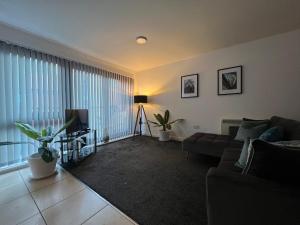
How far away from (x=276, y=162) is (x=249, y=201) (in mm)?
295

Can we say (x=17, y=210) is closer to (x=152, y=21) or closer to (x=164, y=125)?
(x=152, y=21)

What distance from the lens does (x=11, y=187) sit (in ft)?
6.07

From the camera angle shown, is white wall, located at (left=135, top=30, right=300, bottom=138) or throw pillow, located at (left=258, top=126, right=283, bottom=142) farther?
white wall, located at (left=135, top=30, right=300, bottom=138)

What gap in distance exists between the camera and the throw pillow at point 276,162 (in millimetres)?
830

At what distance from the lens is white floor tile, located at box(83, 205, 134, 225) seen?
1.26m

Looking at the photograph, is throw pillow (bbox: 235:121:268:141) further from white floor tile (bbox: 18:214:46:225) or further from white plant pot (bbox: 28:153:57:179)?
white plant pot (bbox: 28:153:57:179)

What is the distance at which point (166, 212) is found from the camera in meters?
1.38

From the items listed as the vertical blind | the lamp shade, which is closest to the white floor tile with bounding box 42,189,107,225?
the vertical blind

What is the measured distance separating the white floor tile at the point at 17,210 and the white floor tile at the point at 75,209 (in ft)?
0.54

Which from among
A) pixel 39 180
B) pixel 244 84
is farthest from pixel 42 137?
pixel 244 84

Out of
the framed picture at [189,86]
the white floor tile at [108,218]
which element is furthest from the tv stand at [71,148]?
the framed picture at [189,86]

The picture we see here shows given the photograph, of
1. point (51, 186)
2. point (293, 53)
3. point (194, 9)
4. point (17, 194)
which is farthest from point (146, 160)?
point (293, 53)

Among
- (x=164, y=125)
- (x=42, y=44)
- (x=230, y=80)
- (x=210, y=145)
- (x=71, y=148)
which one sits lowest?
(x=71, y=148)

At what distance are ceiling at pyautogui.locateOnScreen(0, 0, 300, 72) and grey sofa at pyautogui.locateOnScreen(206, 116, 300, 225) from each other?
6.96ft
